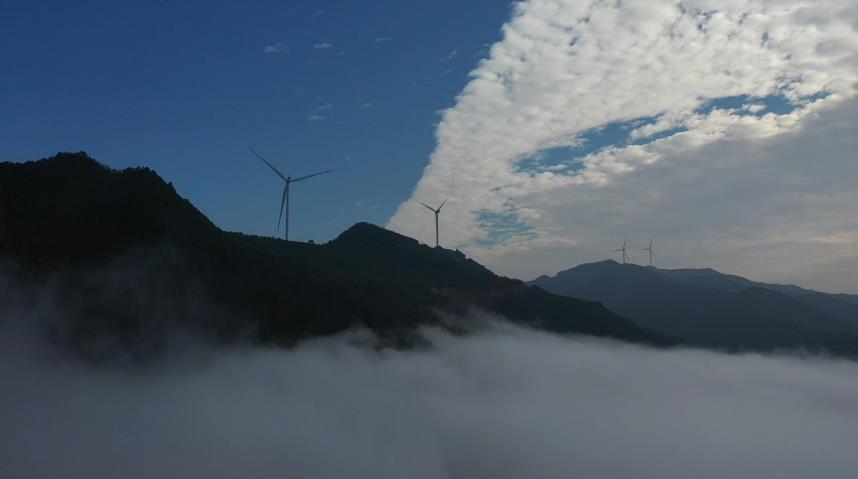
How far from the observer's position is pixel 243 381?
191750 millimetres

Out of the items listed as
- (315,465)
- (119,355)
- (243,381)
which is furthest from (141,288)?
(315,465)

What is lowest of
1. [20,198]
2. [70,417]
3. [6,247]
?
[70,417]

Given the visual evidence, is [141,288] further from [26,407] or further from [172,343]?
[26,407]

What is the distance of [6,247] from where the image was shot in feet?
477

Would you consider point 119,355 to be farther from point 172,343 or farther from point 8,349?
point 8,349

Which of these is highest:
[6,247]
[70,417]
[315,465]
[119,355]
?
[6,247]

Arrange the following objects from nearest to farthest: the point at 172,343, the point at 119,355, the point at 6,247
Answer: the point at 6,247, the point at 119,355, the point at 172,343

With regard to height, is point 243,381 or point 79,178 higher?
point 79,178

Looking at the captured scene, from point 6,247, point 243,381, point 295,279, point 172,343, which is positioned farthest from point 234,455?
point 6,247

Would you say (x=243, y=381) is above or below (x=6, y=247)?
below

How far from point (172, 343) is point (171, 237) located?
3103 centimetres

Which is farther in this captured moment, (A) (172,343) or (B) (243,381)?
(B) (243,381)

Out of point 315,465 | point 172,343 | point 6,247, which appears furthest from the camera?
point 315,465

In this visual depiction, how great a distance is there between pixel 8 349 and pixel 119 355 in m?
27.4
